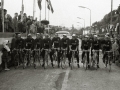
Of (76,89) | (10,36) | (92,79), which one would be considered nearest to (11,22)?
(10,36)

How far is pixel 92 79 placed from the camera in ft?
32.6

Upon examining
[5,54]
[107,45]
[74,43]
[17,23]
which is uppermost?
[17,23]

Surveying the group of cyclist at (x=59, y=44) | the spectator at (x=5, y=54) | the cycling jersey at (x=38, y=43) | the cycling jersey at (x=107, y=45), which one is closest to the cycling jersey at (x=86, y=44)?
the group of cyclist at (x=59, y=44)

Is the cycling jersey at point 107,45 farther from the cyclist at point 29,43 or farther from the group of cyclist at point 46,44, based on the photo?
the cyclist at point 29,43

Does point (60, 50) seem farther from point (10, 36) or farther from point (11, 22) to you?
point (11, 22)

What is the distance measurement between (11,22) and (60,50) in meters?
5.64

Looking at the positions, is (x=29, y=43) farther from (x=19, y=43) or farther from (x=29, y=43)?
(x=19, y=43)

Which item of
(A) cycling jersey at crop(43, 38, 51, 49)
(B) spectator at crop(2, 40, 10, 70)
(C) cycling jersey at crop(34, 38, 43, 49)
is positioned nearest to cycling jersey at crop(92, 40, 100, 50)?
(A) cycling jersey at crop(43, 38, 51, 49)

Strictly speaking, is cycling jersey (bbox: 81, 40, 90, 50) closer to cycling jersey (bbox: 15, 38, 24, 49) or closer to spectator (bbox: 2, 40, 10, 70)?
cycling jersey (bbox: 15, 38, 24, 49)

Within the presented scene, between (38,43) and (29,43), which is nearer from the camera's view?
(29,43)

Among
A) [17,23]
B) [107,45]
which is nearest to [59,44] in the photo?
[107,45]

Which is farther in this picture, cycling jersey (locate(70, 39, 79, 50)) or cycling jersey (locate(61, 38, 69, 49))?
cycling jersey (locate(61, 38, 69, 49))

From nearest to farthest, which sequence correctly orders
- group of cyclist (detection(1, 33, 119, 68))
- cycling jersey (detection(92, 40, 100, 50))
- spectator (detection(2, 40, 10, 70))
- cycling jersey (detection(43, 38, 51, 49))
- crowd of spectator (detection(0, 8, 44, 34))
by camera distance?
spectator (detection(2, 40, 10, 70))
cycling jersey (detection(92, 40, 100, 50))
group of cyclist (detection(1, 33, 119, 68))
cycling jersey (detection(43, 38, 51, 49))
crowd of spectator (detection(0, 8, 44, 34))

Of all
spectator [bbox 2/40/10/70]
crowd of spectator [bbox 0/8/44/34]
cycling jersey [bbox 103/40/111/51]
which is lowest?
spectator [bbox 2/40/10/70]
